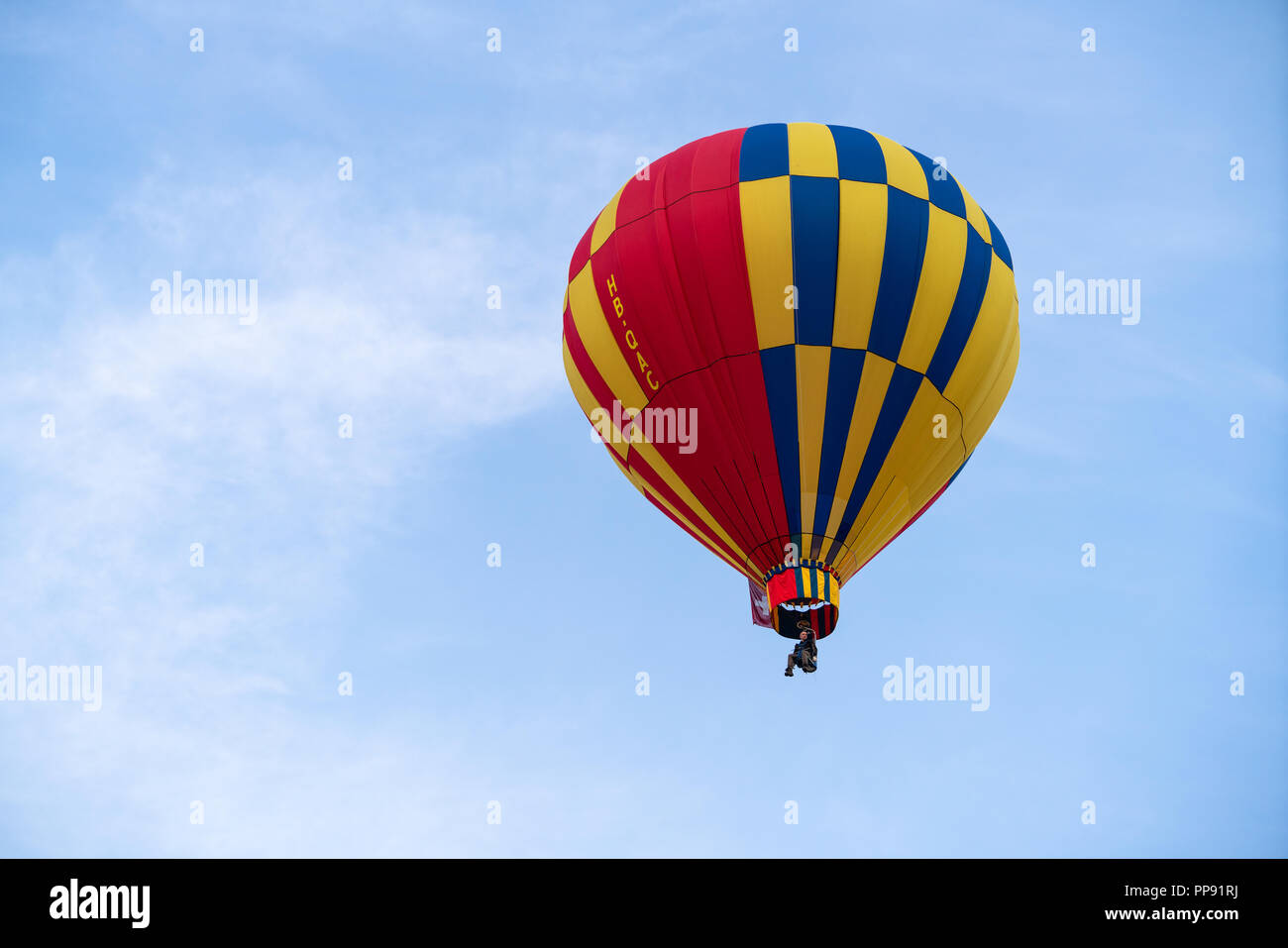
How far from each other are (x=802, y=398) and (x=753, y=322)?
1042mm

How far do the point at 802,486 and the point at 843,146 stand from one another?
14.4ft

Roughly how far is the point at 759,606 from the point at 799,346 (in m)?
3.07

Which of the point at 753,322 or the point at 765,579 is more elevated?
the point at 753,322

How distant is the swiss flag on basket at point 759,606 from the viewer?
53.5 feet

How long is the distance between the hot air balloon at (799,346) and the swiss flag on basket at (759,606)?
145mm

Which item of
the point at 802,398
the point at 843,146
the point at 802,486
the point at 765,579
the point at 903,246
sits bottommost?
the point at 765,579

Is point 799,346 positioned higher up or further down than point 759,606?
higher up

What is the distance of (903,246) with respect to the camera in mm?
16531

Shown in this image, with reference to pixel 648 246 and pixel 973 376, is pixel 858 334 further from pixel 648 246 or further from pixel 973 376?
pixel 648 246

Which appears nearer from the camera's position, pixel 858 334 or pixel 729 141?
pixel 858 334

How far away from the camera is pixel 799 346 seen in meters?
16.3

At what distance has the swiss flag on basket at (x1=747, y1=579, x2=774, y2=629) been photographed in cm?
1630

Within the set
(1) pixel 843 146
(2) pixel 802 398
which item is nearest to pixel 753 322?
(2) pixel 802 398

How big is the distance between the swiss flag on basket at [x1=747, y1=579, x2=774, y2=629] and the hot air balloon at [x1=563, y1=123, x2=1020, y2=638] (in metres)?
0.14
